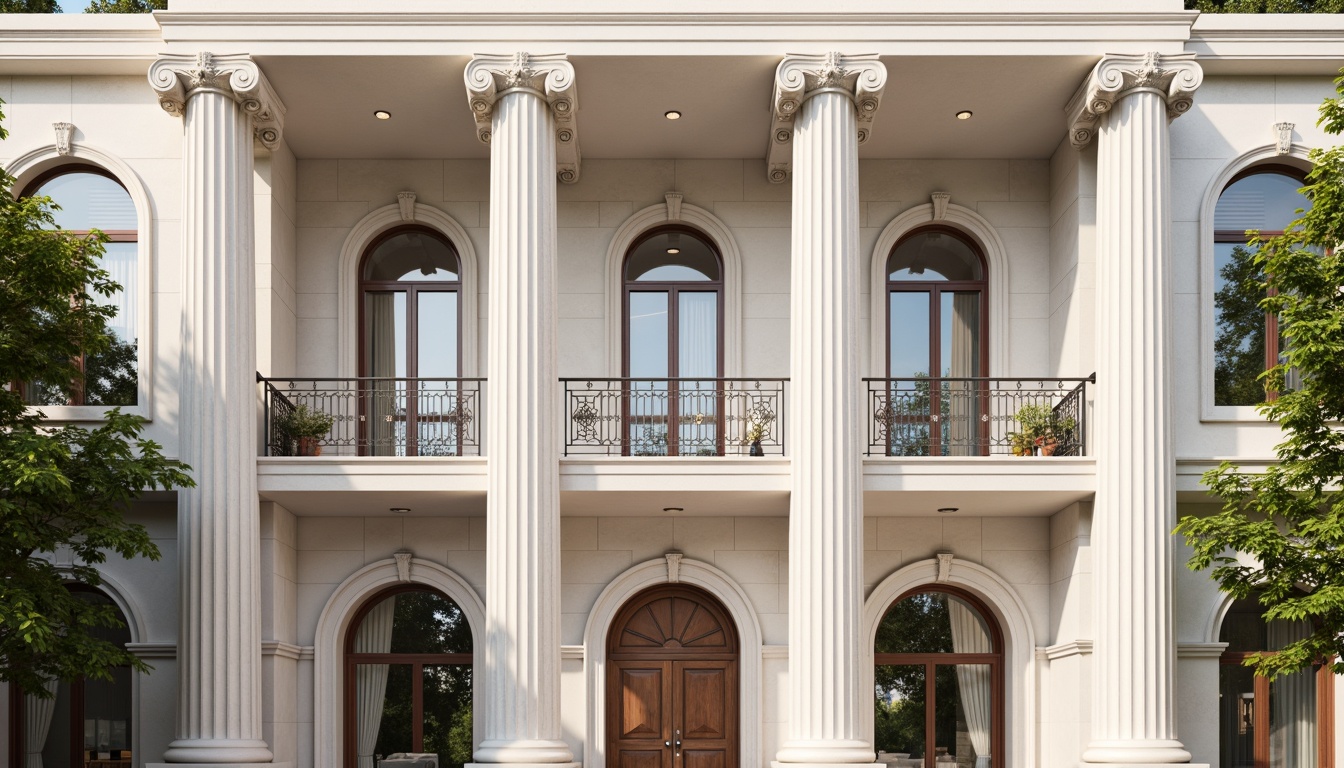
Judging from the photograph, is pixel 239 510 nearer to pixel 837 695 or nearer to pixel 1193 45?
pixel 837 695

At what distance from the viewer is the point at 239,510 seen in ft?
42.5

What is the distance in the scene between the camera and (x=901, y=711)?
15.1 metres

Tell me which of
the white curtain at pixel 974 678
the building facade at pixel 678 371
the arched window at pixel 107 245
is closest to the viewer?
the building facade at pixel 678 371

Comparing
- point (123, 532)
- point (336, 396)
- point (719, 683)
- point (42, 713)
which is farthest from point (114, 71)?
point (719, 683)

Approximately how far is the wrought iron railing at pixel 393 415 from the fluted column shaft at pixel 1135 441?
6.75 m

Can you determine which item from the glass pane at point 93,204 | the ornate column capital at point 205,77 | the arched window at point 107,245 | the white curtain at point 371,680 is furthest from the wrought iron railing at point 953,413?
the glass pane at point 93,204

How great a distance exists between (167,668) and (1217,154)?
1220cm

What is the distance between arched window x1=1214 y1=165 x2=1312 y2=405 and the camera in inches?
557

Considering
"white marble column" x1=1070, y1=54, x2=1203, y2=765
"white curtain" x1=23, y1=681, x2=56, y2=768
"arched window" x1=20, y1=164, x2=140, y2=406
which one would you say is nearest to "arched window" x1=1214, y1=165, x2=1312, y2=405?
"white marble column" x1=1070, y1=54, x2=1203, y2=765

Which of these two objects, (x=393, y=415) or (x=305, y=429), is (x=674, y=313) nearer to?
(x=393, y=415)

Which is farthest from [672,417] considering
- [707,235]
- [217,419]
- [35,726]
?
[35,726]

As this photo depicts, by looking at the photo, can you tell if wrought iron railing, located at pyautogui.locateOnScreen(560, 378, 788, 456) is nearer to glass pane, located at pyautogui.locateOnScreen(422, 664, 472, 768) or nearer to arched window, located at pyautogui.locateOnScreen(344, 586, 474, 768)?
arched window, located at pyautogui.locateOnScreen(344, 586, 474, 768)

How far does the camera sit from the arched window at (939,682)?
1498 cm

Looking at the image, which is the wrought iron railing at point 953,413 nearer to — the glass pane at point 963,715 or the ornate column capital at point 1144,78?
the glass pane at point 963,715
